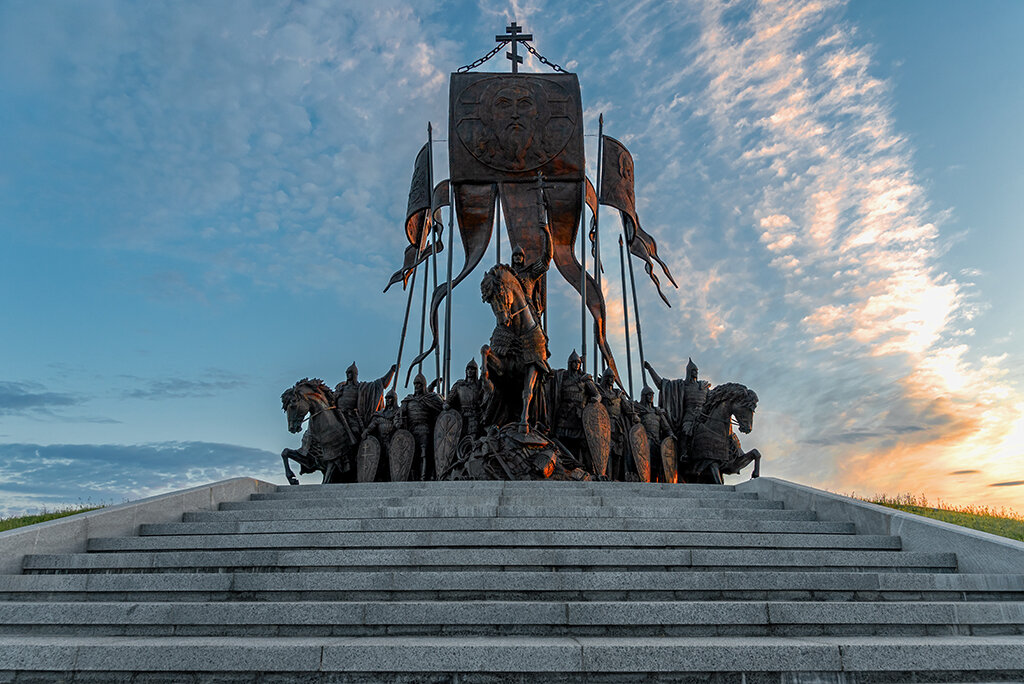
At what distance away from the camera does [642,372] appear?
538 inches

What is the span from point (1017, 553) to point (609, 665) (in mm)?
3500

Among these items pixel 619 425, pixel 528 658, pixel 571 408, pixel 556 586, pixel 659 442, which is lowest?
pixel 528 658

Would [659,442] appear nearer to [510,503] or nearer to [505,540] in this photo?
[510,503]

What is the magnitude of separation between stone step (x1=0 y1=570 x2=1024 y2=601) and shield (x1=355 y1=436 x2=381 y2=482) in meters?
6.45

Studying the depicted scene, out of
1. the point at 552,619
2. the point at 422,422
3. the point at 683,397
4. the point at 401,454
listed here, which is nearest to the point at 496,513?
the point at 552,619

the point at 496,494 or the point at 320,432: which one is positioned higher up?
the point at 320,432

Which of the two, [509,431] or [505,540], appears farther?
[509,431]

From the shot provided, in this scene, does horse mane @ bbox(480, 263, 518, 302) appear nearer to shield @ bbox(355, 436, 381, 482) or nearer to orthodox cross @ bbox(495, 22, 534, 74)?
shield @ bbox(355, 436, 381, 482)

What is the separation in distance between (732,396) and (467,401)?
4.11m

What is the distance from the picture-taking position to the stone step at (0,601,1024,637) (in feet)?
13.6

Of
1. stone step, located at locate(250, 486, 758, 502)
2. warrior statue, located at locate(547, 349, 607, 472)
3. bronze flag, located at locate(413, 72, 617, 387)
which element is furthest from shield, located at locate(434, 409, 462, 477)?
bronze flag, located at locate(413, 72, 617, 387)

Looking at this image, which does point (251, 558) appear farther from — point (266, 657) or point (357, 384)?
point (357, 384)

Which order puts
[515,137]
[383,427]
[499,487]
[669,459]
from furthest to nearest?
1. [515,137]
2. [669,459]
3. [383,427]
4. [499,487]

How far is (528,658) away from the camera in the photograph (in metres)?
3.60
